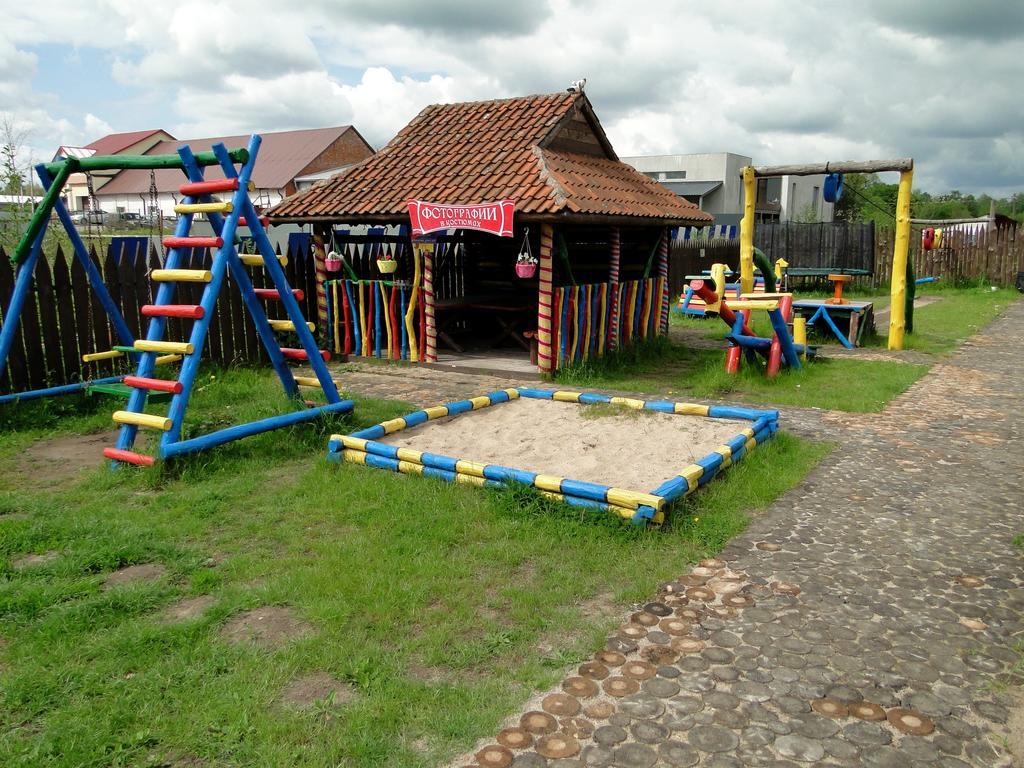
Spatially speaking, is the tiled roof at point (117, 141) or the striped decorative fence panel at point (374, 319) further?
the tiled roof at point (117, 141)

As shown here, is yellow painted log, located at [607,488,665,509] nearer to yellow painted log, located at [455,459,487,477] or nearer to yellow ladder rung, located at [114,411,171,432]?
yellow painted log, located at [455,459,487,477]

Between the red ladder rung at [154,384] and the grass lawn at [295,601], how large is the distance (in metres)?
0.56

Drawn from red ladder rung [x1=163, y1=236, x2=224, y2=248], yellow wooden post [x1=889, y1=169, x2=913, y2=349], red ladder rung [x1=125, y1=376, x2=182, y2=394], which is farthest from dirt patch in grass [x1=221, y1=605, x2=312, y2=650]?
yellow wooden post [x1=889, y1=169, x2=913, y2=349]

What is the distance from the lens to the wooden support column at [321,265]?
11.9 metres

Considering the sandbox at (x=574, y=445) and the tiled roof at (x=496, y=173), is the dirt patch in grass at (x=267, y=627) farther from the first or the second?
the tiled roof at (x=496, y=173)

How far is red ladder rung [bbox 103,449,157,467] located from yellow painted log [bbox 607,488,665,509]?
3355 millimetres

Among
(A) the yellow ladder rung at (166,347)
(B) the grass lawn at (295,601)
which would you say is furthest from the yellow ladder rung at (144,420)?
(A) the yellow ladder rung at (166,347)

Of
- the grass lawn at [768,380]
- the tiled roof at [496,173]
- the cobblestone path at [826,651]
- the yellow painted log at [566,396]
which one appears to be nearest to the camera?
the cobblestone path at [826,651]

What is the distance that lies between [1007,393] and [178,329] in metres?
10.2

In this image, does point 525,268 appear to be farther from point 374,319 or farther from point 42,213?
point 42,213

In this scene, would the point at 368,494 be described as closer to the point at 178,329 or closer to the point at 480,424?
the point at 480,424

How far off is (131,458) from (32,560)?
4.81 feet

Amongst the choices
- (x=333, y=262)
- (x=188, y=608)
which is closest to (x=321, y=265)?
(x=333, y=262)

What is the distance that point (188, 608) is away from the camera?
3.90m
